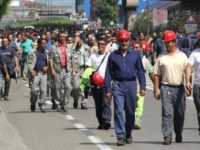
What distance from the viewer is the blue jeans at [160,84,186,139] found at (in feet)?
41.5

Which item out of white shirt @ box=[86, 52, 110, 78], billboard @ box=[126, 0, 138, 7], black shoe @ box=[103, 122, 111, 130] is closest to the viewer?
black shoe @ box=[103, 122, 111, 130]

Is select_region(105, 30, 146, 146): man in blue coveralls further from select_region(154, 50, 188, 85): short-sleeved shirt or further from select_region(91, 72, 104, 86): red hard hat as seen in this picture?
select_region(91, 72, 104, 86): red hard hat

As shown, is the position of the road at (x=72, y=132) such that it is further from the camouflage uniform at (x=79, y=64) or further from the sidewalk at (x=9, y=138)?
the camouflage uniform at (x=79, y=64)

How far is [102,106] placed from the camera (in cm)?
1513

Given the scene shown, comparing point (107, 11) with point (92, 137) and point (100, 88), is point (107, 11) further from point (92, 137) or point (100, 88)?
point (92, 137)

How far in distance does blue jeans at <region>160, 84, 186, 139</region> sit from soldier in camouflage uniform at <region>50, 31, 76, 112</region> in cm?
629

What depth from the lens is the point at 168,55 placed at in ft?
42.0

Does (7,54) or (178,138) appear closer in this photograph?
(178,138)

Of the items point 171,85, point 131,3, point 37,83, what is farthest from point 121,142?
point 131,3

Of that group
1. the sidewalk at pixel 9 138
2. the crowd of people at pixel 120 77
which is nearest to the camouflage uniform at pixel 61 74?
the crowd of people at pixel 120 77

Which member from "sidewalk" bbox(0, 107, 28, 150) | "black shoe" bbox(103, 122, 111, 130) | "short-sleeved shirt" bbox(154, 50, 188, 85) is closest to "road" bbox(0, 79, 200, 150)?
"sidewalk" bbox(0, 107, 28, 150)

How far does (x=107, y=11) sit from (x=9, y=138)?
10170 centimetres

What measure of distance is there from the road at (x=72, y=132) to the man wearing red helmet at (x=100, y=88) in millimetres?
230

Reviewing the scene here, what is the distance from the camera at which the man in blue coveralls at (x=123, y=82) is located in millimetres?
12594
